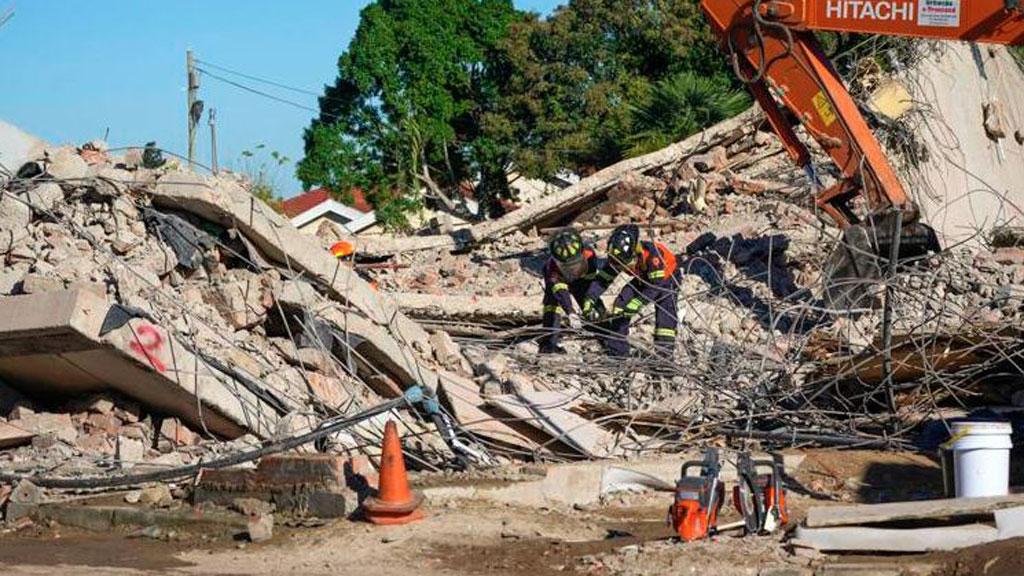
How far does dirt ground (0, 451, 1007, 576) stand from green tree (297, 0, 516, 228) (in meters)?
24.5

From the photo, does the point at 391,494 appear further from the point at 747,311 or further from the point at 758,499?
the point at 747,311

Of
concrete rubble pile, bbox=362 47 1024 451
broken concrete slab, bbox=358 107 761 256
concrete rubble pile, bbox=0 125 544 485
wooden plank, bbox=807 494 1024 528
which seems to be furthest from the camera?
broken concrete slab, bbox=358 107 761 256

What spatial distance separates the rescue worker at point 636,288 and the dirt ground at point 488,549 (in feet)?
10.8

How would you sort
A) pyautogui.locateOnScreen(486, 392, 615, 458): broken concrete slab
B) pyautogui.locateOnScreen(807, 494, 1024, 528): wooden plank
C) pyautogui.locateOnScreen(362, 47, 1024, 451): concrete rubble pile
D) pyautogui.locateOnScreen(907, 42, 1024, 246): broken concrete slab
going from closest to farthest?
pyautogui.locateOnScreen(807, 494, 1024, 528): wooden plank
pyautogui.locateOnScreen(486, 392, 615, 458): broken concrete slab
pyautogui.locateOnScreen(362, 47, 1024, 451): concrete rubble pile
pyautogui.locateOnScreen(907, 42, 1024, 246): broken concrete slab

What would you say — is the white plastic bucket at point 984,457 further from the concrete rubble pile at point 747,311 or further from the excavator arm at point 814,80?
the excavator arm at point 814,80

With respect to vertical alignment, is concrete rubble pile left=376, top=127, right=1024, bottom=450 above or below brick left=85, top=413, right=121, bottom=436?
above

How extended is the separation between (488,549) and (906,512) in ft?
7.04

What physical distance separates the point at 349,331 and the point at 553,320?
2.47m

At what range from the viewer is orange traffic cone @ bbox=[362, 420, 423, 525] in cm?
840

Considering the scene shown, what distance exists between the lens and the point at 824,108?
14.3m

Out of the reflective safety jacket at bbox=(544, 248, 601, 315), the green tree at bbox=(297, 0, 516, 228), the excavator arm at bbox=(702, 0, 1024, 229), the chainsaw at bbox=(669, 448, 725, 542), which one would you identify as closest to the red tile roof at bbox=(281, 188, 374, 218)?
the green tree at bbox=(297, 0, 516, 228)

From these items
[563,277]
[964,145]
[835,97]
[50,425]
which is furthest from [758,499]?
[964,145]

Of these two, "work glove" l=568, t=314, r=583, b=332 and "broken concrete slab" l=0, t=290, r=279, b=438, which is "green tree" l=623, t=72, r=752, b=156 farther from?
"broken concrete slab" l=0, t=290, r=279, b=438

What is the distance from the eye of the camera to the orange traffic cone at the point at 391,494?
8.40 m
